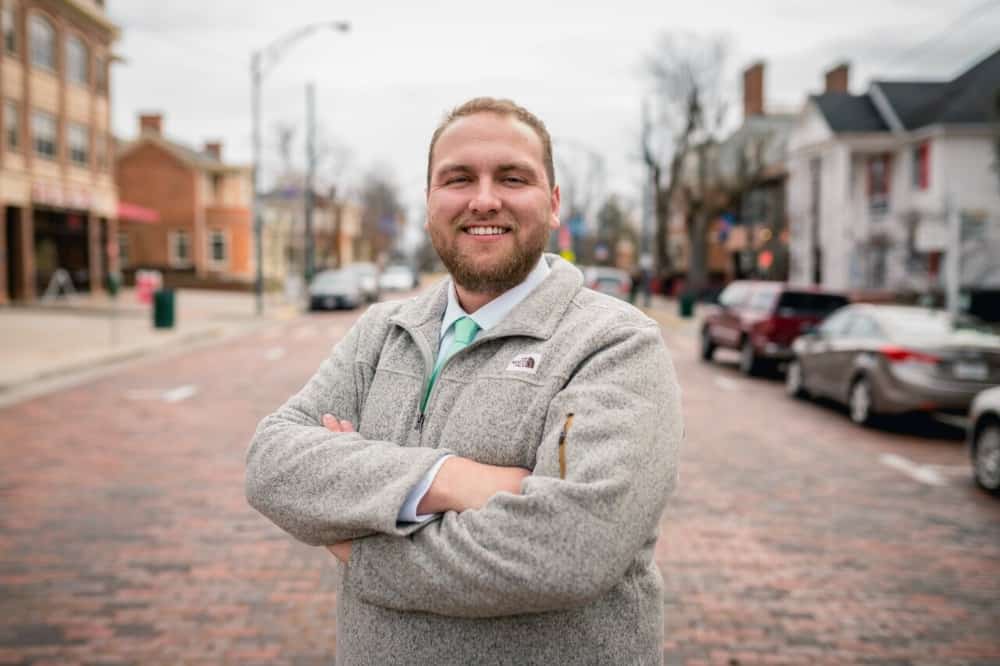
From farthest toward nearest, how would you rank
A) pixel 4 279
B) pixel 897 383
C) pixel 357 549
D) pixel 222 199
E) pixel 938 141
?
pixel 222 199 < pixel 938 141 < pixel 4 279 < pixel 897 383 < pixel 357 549

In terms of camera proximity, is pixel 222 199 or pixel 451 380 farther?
pixel 222 199

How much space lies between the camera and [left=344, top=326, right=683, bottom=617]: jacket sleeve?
1848 mm

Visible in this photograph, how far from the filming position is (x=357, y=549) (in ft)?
6.61

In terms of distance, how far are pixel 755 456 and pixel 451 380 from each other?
7.83 metres

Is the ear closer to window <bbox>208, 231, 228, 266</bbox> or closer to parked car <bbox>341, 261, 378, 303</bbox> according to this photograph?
parked car <bbox>341, 261, 378, 303</bbox>

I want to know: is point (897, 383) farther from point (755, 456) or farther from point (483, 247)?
point (483, 247)

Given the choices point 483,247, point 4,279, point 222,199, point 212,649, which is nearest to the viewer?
point 483,247

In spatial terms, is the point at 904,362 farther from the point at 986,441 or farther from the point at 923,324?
the point at 986,441

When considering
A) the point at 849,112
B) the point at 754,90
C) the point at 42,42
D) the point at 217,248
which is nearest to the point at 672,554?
the point at 42,42

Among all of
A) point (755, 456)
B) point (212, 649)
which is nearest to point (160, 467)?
point (212, 649)

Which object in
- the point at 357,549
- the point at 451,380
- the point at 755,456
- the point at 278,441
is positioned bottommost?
the point at 755,456

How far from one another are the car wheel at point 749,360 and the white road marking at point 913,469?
715cm

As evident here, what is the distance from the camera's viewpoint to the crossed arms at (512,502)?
1854mm

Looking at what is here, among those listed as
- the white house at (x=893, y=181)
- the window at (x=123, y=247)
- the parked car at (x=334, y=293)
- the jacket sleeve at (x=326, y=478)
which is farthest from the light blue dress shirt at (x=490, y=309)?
the window at (x=123, y=247)
